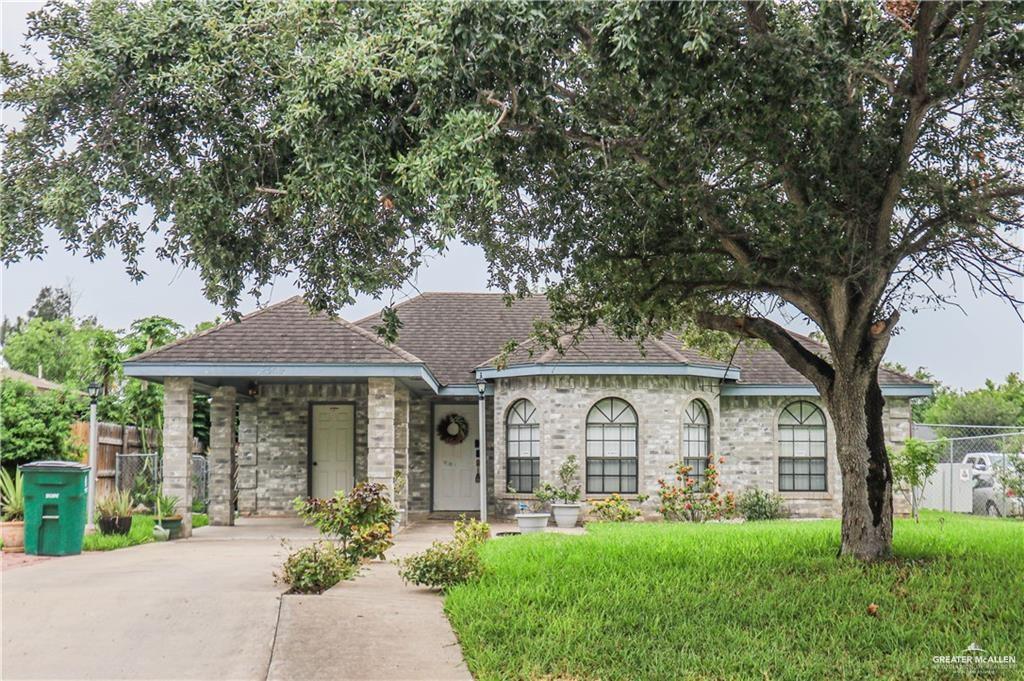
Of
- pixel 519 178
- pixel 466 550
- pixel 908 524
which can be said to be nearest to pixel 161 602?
pixel 466 550

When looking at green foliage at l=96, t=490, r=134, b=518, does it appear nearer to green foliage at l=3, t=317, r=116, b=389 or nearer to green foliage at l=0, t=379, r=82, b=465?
green foliage at l=0, t=379, r=82, b=465

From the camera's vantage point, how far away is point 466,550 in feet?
32.7

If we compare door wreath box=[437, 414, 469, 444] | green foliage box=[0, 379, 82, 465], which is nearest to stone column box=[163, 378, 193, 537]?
green foliage box=[0, 379, 82, 465]

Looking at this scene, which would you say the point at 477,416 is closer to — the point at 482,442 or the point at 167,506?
the point at 482,442

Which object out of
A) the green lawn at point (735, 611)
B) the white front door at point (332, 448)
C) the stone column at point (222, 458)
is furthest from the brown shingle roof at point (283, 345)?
the green lawn at point (735, 611)

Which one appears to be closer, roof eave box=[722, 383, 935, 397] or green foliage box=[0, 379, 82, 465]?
green foliage box=[0, 379, 82, 465]

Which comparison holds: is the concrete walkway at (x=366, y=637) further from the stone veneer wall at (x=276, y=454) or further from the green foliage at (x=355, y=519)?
the stone veneer wall at (x=276, y=454)

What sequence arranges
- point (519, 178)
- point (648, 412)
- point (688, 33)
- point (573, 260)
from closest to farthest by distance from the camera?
point (688, 33)
point (519, 178)
point (573, 260)
point (648, 412)

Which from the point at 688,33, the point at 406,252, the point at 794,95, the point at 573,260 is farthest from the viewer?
the point at 573,260

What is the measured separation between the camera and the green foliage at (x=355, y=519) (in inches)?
424

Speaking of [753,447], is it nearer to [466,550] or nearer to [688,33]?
[466,550]

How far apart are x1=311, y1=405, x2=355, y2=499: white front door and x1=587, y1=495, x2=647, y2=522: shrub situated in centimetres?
561

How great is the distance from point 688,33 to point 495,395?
13.6 metres

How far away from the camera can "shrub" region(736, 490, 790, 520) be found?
19312mm
